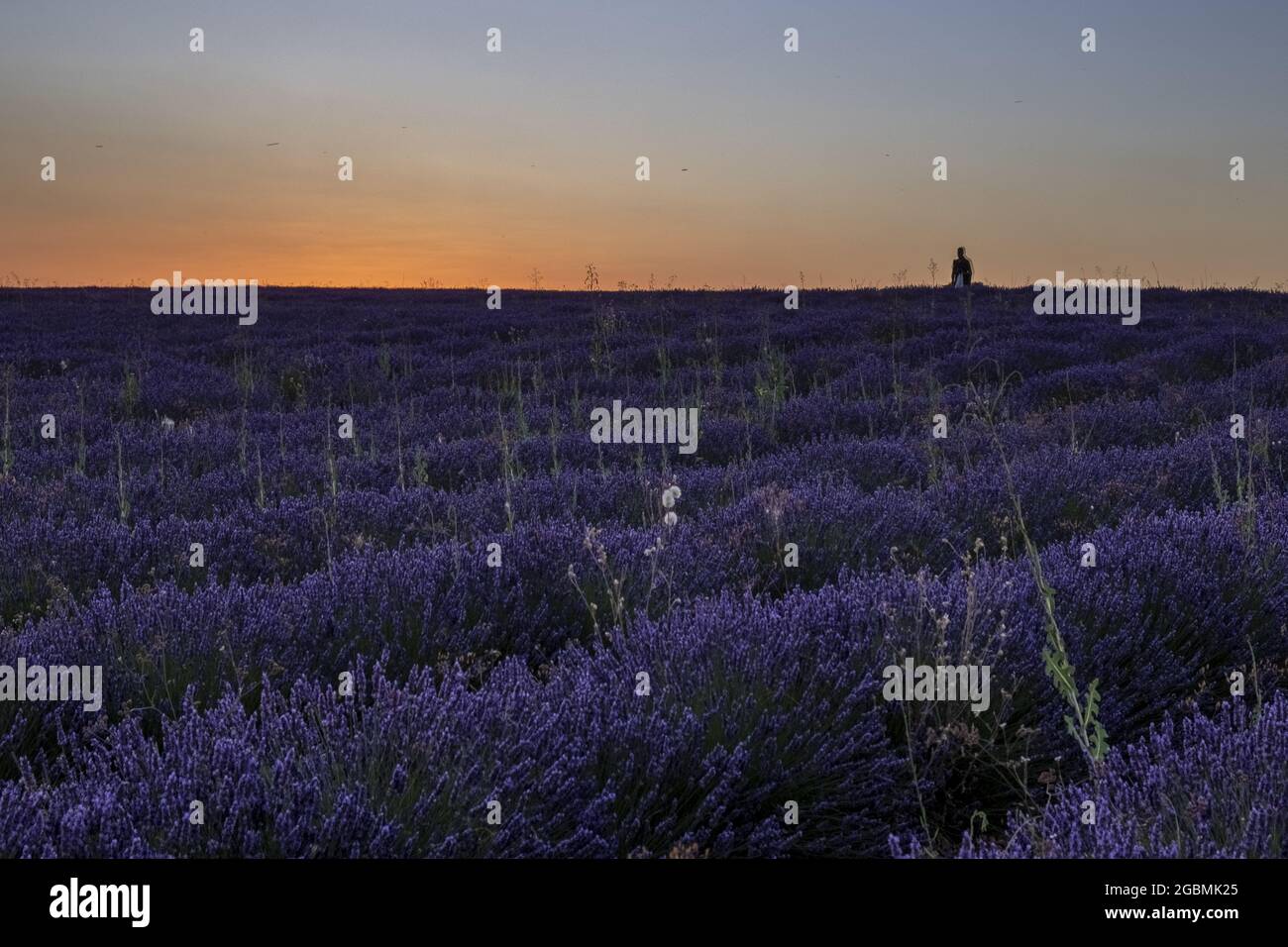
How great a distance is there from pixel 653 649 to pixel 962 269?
24518 millimetres

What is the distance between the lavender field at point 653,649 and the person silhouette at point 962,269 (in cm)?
1882

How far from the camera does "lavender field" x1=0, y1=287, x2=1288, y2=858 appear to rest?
199cm

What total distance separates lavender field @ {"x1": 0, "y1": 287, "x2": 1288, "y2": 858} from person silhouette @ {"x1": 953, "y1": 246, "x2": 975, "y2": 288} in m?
18.8

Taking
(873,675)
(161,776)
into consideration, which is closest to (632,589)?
(873,675)

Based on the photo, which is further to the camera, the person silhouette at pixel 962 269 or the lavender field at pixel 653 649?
the person silhouette at pixel 962 269

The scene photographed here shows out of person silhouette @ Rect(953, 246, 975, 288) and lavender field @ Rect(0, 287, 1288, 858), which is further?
person silhouette @ Rect(953, 246, 975, 288)

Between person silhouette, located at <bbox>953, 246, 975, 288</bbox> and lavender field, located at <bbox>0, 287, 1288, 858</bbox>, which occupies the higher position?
person silhouette, located at <bbox>953, 246, 975, 288</bbox>

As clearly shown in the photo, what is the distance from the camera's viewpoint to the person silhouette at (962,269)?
83.2ft

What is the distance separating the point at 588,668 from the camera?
272 cm

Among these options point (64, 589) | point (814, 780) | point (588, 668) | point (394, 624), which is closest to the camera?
point (814, 780)
